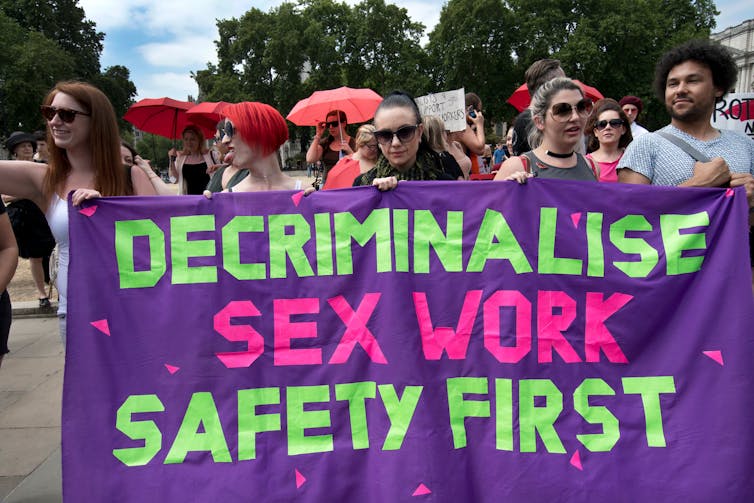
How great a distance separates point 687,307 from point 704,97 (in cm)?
96

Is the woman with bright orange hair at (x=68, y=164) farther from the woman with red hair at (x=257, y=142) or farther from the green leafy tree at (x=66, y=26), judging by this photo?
the green leafy tree at (x=66, y=26)

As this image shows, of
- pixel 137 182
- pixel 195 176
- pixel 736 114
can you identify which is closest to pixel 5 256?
pixel 137 182

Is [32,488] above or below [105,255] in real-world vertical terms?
below

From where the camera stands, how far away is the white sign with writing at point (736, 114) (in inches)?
204

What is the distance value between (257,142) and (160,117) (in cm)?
503

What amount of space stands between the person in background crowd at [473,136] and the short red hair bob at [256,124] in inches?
101

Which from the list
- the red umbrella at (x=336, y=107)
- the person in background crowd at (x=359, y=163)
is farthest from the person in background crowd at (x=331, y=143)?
the person in background crowd at (x=359, y=163)

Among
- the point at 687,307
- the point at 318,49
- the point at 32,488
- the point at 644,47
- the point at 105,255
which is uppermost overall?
the point at 318,49

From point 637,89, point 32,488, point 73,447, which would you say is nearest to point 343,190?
point 73,447

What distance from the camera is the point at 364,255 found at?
2.27 metres

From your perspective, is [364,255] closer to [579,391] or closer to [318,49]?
[579,391]

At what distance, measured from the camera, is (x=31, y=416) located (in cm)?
364

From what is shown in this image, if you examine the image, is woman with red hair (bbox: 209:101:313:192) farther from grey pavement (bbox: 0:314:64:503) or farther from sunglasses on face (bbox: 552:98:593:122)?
grey pavement (bbox: 0:314:64:503)

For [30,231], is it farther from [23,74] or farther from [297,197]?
[23,74]
